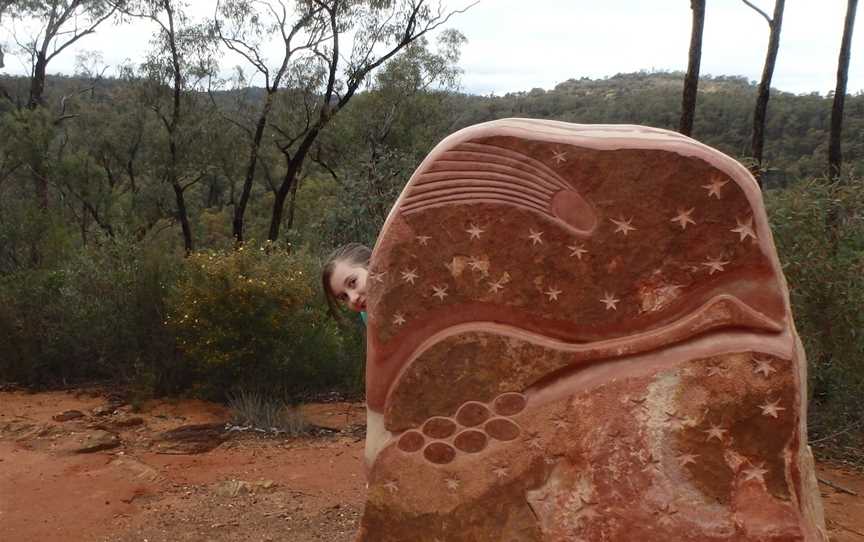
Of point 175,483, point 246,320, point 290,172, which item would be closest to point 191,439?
point 175,483

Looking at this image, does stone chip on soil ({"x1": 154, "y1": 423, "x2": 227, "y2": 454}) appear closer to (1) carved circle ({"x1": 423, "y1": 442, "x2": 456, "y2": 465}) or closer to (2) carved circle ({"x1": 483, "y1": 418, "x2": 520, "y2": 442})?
(1) carved circle ({"x1": 423, "y1": 442, "x2": 456, "y2": 465})

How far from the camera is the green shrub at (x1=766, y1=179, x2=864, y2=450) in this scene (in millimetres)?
6262

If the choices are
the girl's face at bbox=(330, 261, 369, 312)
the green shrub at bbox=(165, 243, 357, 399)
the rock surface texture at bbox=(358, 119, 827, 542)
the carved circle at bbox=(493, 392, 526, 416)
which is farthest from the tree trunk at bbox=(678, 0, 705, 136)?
the carved circle at bbox=(493, 392, 526, 416)

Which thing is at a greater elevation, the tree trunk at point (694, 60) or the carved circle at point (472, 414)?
the tree trunk at point (694, 60)

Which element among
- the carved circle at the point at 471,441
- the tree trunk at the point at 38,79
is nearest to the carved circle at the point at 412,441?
the carved circle at the point at 471,441

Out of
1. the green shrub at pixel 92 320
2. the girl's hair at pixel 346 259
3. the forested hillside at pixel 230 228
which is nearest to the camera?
the girl's hair at pixel 346 259

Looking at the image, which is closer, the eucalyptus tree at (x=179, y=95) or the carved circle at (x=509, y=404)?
the carved circle at (x=509, y=404)

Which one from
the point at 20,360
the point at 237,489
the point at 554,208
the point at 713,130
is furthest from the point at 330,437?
the point at 713,130

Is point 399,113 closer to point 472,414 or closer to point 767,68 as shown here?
point 767,68

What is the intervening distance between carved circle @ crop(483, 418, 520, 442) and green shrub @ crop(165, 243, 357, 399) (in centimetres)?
493

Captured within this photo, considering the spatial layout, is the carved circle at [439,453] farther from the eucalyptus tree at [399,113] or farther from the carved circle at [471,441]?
the eucalyptus tree at [399,113]

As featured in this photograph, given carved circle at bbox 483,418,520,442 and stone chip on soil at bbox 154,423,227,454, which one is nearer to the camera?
carved circle at bbox 483,418,520,442

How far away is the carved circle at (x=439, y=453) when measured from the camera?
11.7 feet

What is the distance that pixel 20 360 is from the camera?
9594mm
